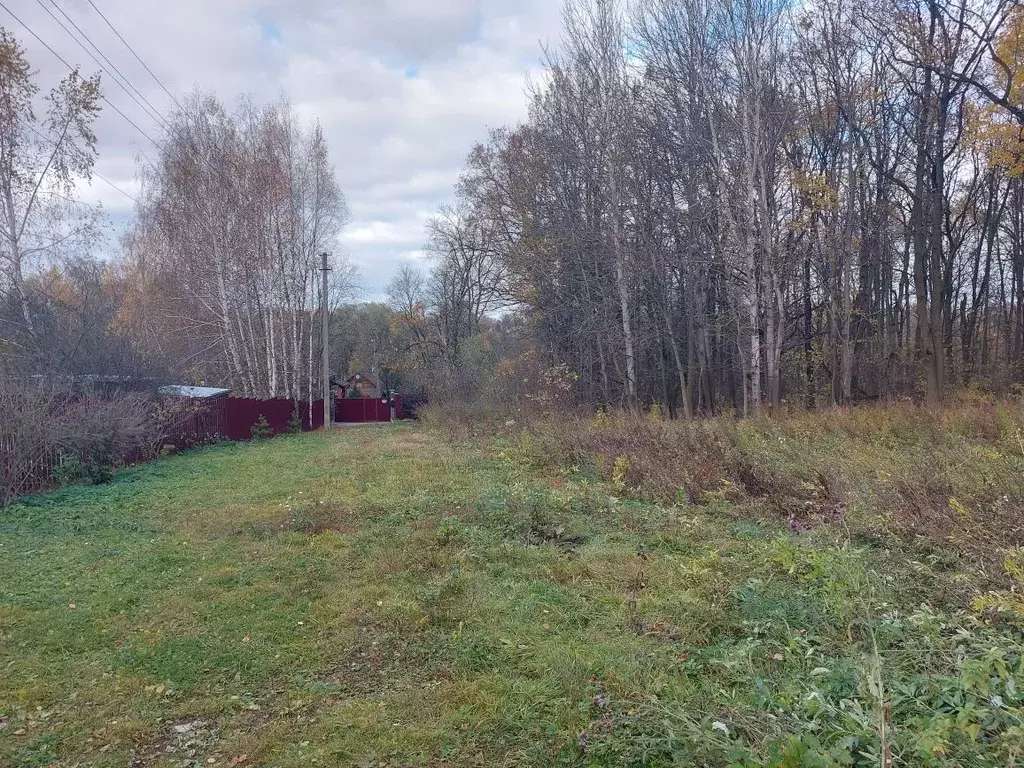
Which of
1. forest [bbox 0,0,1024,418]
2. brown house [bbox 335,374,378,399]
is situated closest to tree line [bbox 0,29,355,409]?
forest [bbox 0,0,1024,418]

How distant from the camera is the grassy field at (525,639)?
8.47 feet

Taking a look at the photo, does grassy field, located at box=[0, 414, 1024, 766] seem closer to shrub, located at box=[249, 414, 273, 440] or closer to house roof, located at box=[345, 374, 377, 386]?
shrub, located at box=[249, 414, 273, 440]

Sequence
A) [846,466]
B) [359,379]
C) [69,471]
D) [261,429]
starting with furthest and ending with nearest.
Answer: [359,379] → [261,429] → [69,471] → [846,466]

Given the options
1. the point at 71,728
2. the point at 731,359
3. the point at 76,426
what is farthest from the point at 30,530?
the point at 731,359

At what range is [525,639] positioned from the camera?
4.00 meters

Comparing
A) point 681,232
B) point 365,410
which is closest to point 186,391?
point 681,232

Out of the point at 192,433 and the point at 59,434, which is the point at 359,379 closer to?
the point at 192,433

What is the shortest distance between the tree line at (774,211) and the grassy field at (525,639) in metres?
10.6

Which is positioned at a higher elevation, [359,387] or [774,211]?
[774,211]

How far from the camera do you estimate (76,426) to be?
421 inches

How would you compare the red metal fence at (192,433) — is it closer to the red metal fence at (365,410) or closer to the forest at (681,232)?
the forest at (681,232)

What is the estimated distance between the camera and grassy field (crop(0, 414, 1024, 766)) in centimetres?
258

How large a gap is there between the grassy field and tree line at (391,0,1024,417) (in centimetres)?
1062

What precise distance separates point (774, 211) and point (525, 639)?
51.2 feet
